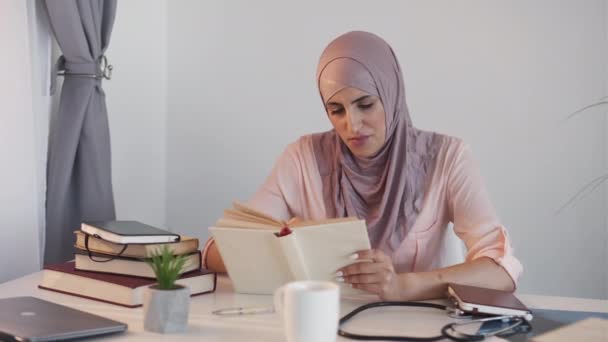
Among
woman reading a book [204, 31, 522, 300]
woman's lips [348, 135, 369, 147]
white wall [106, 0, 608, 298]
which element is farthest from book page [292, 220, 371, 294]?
white wall [106, 0, 608, 298]

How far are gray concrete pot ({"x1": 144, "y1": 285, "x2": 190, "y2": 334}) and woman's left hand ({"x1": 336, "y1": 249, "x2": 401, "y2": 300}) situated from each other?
366 millimetres

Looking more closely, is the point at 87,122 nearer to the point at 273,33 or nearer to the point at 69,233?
the point at 69,233

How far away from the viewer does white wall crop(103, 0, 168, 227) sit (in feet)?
7.71

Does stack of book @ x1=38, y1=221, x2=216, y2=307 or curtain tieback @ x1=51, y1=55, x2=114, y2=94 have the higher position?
curtain tieback @ x1=51, y1=55, x2=114, y2=94

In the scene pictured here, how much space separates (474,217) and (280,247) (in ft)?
1.79

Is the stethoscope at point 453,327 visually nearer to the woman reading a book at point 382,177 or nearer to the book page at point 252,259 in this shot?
the book page at point 252,259

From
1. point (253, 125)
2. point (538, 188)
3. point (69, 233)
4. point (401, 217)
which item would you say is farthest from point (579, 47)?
point (69, 233)

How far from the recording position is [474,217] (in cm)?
167

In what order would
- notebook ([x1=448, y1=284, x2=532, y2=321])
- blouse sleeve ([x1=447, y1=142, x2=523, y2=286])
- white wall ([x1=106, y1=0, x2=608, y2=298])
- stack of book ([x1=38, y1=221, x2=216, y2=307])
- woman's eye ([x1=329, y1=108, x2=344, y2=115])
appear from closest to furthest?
notebook ([x1=448, y1=284, x2=532, y2=321]) → stack of book ([x1=38, y1=221, x2=216, y2=307]) → blouse sleeve ([x1=447, y1=142, x2=523, y2=286]) → woman's eye ([x1=329, y1=108, x2=344, y2=115]) → white wall ([x1=106, y1=0, x2=608, y2=298])

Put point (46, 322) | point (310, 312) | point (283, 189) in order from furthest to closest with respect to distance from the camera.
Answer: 1. point (283, 189)
2. point (46, 322)
3. point (310, 312)

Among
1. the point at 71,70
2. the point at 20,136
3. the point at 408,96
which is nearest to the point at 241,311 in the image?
the point at 20,136

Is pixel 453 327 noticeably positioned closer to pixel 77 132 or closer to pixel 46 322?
pixel 46 322

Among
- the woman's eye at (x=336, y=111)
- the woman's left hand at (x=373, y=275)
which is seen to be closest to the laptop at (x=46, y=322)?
the woman's left hand at (x=373, y=275)

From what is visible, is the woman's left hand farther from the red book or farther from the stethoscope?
the red book
